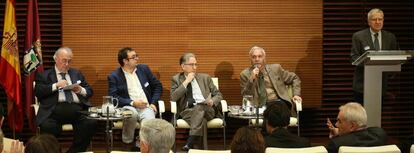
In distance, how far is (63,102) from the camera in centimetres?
859

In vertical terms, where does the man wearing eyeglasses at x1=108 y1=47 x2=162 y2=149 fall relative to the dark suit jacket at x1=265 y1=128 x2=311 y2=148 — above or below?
above

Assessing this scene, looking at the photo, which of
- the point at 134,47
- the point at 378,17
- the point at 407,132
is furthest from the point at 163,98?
the point at 407,132

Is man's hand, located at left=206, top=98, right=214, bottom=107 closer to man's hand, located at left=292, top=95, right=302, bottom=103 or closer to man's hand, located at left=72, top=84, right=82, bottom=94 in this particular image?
man's hand, located at left=292, top=95, right=302, bottom=103

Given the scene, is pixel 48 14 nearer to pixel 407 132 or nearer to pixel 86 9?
pixel 86 9

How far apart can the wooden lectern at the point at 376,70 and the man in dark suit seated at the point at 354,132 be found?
5.69ft

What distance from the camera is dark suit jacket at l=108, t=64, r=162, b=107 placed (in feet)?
29.1

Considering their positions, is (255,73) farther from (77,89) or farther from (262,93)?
(77,89)

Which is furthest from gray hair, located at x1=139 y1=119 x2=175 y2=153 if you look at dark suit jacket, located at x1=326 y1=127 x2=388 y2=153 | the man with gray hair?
the man with gray hair

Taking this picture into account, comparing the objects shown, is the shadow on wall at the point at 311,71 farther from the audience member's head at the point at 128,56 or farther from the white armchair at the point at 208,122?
the audience member's head at the point at 128,56

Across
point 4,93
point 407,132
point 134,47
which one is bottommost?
point 407,132

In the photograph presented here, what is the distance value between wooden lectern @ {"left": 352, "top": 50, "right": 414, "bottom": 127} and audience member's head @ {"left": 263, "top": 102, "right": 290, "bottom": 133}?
198cm

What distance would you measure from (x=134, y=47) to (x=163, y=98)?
811 mm

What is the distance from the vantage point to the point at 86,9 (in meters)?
Answer: 9.46

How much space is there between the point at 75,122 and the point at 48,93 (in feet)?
1.58
